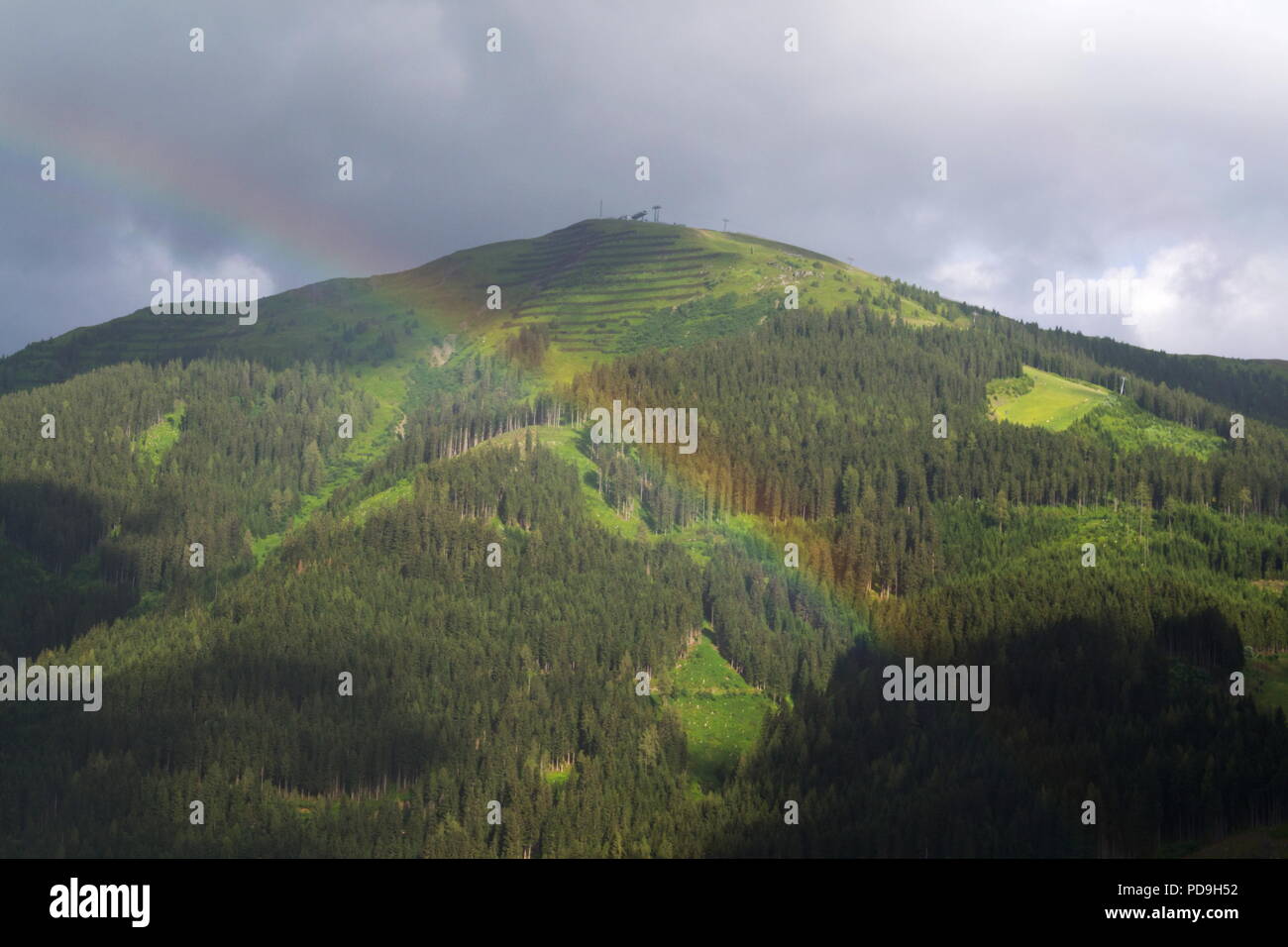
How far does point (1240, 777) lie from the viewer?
172 meters
